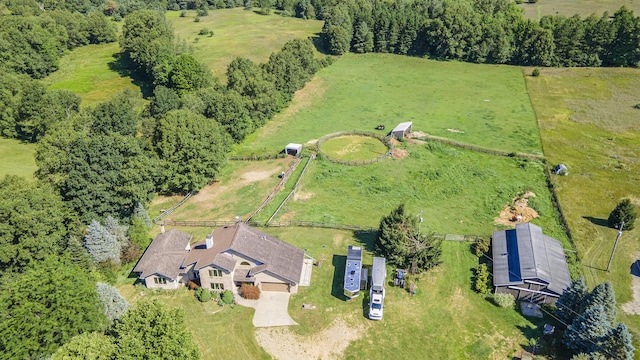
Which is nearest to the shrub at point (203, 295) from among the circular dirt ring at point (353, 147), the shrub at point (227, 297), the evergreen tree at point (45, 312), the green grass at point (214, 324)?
the green grass at point (214, 324)

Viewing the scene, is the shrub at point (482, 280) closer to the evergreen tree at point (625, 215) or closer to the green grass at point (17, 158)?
the evergreen tree at point (625, 215)

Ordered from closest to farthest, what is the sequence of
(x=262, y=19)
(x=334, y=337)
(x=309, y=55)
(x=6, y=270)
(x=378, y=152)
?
(x=334, y=337), (x=6, y=270), (x=378, y=152), (x=309, y=55), (x=262, y=19)

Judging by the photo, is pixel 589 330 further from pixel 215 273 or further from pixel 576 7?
pixel 576 7

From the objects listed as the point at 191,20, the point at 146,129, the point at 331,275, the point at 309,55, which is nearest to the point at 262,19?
the point at 191,20

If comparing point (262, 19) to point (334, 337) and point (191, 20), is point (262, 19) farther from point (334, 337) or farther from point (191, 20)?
point (334, 337)

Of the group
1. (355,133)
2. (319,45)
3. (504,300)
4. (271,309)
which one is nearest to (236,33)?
(319,45)
